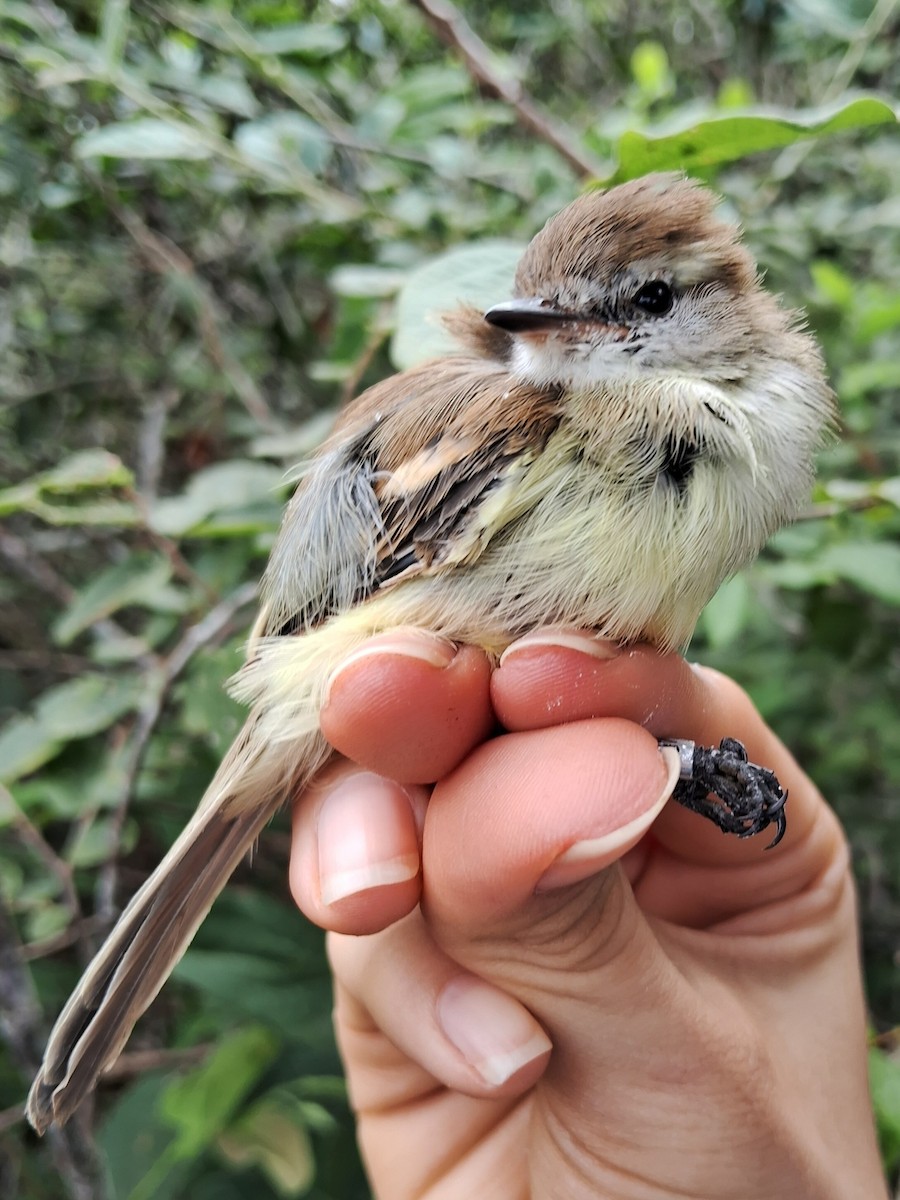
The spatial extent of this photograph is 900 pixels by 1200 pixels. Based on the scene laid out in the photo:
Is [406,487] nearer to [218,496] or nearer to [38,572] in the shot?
[218,496]

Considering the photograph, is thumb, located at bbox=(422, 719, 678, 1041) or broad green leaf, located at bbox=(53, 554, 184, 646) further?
broad green leaf, located at bbox=(53, 554, 184, 646)

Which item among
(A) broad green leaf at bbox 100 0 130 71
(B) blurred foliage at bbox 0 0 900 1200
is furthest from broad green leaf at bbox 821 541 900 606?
(A) broad green leaf at bbox 100 0 130 71

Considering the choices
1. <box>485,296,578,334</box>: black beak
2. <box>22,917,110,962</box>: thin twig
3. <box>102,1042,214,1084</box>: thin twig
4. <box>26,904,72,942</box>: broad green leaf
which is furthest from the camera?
<box>26,904,72,942</box>: broad green leaf

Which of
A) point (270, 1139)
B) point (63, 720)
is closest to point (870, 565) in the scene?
point (63, 720)

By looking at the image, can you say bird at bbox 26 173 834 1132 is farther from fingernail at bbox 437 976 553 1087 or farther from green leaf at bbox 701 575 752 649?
fingernail at bbox 437 976 553 1087

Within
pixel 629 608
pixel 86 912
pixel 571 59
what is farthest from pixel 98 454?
pixel 571 59

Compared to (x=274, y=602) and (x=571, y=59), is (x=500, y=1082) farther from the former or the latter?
(x=571, y=59)

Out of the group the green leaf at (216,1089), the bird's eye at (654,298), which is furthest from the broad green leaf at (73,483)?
the green leaf at (216,1089)
